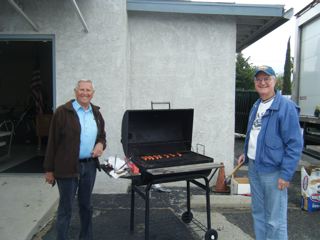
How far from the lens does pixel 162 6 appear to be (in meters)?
6.30

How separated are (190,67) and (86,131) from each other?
3474 mm

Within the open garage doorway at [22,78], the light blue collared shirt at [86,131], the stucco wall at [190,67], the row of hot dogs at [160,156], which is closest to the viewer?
the light blue collared shirt at [86,131]

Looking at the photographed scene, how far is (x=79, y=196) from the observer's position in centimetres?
402

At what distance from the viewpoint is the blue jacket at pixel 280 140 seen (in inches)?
133

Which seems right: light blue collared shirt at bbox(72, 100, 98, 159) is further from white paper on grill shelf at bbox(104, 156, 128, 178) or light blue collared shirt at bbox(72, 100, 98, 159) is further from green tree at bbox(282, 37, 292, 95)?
green tree at bbox(282, 37, 292, 95)

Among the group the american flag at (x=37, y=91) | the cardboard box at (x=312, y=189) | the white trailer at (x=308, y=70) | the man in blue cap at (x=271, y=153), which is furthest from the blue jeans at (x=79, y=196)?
the american flag at (x=37, y=91)

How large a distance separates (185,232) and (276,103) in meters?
2.27

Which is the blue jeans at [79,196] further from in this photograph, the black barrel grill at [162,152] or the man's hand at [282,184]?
the man's hand at [282,184]

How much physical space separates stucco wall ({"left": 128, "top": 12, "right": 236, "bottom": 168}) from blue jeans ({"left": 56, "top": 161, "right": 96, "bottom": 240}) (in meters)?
2.99

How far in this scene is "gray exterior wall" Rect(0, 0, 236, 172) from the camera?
6227 mm

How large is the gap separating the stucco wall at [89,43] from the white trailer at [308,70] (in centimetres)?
462

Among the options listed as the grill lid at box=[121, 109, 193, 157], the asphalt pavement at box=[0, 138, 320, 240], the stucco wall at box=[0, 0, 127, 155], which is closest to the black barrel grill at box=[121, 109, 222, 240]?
the grill lid at box=[121, 109, 193, 157]

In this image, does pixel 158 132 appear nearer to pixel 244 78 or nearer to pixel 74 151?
pixel 74 151

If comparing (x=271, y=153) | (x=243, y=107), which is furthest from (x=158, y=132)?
(x=243, y=107)
